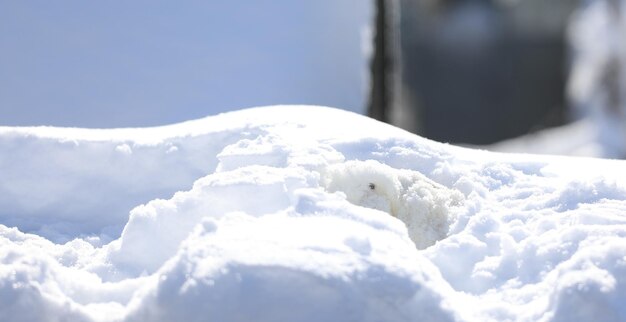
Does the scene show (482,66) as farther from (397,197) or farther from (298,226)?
(298,226)

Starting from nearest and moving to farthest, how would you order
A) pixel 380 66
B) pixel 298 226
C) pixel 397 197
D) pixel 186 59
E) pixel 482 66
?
1. pixel 298 226
2. pixel 397 197
3. pixel 186 59
4. pixel 380 66
5. pixel 482 66

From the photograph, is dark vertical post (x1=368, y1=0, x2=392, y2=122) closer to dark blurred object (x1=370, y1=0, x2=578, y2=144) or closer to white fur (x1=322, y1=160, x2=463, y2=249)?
white fur (x1=322, y1=160, x2=463, y2=249)

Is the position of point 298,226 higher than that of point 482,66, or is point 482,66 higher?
point 298,226

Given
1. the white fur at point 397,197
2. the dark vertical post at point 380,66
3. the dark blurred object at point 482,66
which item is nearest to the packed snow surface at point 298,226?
the white fur at point 397,197

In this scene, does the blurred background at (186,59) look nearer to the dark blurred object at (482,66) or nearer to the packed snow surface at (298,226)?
the packed snow surface at (298,226)

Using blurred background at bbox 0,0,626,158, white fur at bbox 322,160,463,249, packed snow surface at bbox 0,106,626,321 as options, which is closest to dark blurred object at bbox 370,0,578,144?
blurred background at bbox 0,0,626,158

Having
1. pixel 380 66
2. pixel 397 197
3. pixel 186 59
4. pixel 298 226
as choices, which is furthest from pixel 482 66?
pixel 298 226

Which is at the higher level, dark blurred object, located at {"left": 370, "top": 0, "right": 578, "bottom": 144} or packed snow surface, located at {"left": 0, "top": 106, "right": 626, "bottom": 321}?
packed snow surface, located at {"left": 0, "top": 106, "right": 626, "bottom": 321}

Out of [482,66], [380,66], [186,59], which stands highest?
[186,59]
